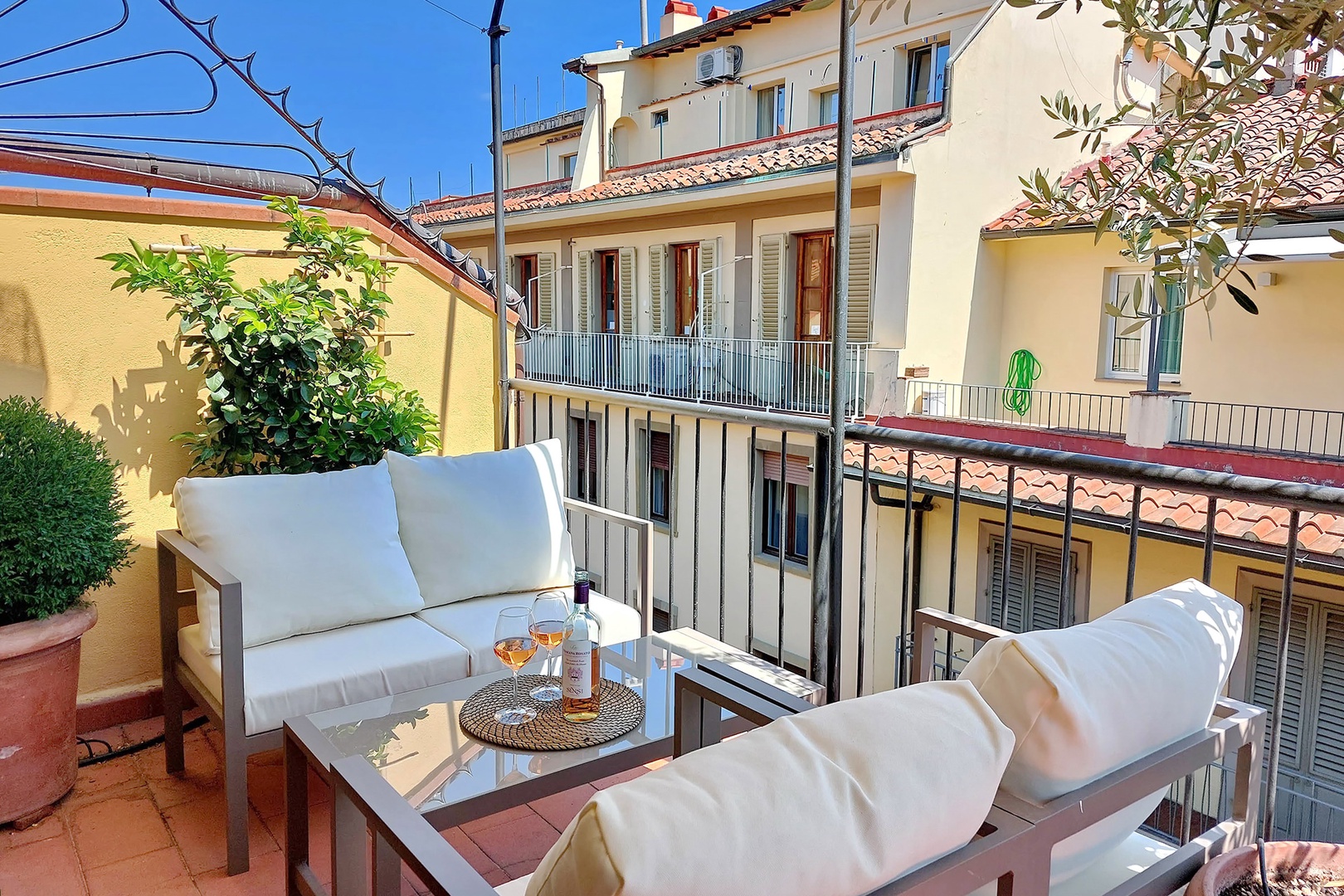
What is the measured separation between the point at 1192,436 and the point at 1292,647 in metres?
2.52

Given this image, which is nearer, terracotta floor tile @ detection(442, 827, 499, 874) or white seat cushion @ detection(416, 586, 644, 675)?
terracotta floor tile @ detection(442, 827, 499, 874)

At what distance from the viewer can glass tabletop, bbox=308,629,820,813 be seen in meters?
1.62

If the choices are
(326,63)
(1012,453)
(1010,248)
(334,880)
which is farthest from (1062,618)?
(1010,248)

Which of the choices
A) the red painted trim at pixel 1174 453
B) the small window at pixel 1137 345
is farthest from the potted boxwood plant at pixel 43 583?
the small window at pixel 1137 345

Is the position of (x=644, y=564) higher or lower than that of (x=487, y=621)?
higher

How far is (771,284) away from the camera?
11820 mm

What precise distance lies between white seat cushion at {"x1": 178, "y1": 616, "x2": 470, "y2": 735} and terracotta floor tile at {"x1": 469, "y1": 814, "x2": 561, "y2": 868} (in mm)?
401

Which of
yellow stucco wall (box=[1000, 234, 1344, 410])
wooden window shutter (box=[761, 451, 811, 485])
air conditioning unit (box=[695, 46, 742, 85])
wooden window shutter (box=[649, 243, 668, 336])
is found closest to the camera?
yellow stucco wall (box=[1000, 234, 1344, 410])

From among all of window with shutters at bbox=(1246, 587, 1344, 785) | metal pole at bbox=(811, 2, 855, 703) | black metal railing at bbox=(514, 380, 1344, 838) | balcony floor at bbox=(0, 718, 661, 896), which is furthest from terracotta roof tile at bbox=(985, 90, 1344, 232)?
balcony floor at bbox=(0, 718, 661, 896)

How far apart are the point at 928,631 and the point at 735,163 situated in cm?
1093

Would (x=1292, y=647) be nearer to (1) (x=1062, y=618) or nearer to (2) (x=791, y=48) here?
(1) (x=1062, y=618)

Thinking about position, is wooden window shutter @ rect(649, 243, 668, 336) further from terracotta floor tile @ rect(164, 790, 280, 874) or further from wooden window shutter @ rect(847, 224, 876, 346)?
terracotta floor tile @ rect(164, 790, 280, 874)

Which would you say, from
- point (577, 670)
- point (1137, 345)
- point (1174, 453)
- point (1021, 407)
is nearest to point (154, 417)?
point (577, 670)

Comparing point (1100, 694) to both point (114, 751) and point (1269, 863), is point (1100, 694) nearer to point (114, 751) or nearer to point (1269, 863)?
point (1269, 863)
